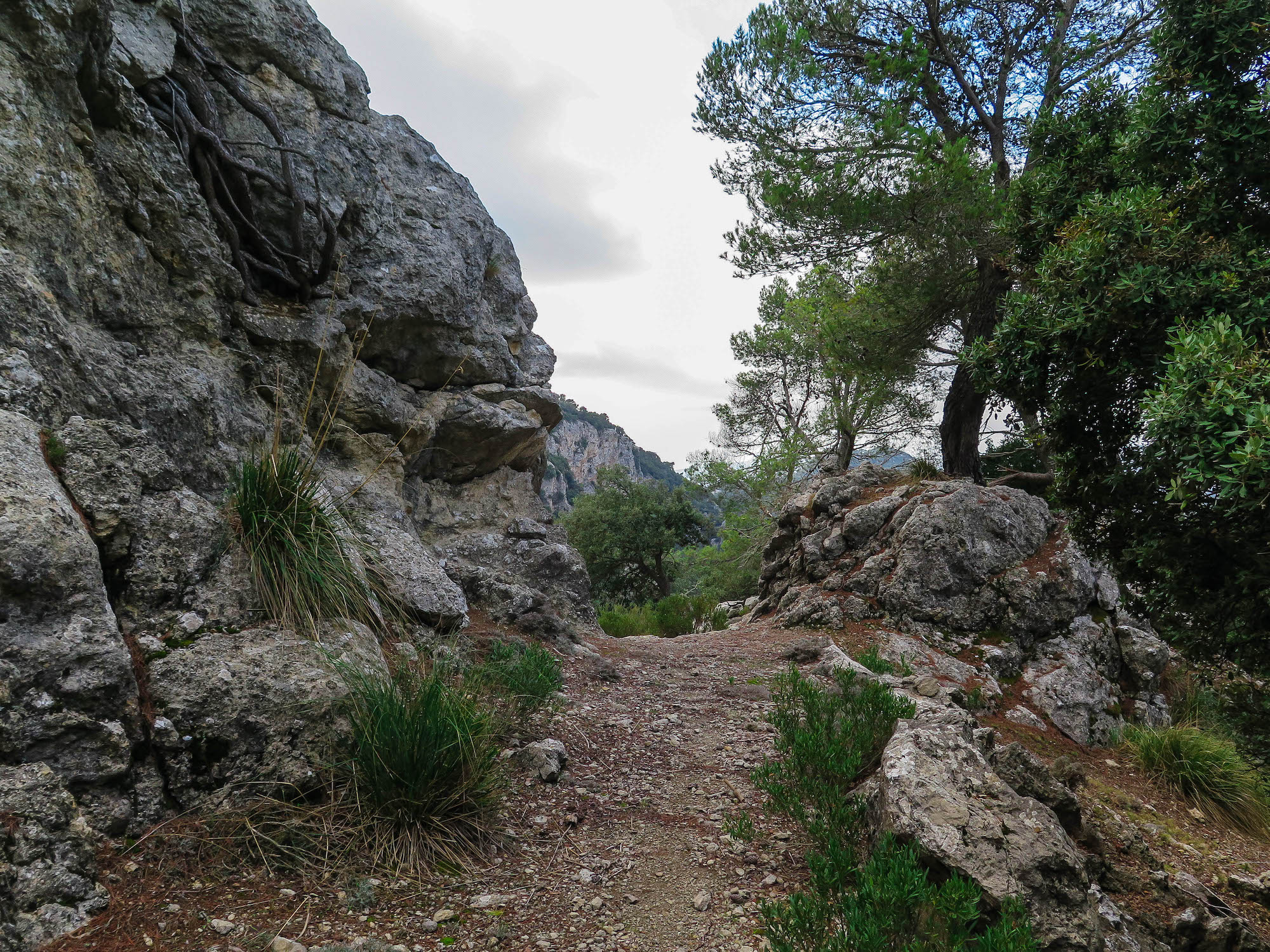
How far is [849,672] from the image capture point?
4.53m

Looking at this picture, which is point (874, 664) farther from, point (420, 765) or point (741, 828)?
point (420, 765)

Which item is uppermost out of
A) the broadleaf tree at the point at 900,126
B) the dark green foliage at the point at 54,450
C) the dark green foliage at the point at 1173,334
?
the broadleaf tree at the point at 900,126

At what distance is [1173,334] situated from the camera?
128 inches

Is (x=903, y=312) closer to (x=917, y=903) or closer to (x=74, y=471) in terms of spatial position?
(x=917, y=903)

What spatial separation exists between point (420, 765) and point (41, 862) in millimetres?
1282

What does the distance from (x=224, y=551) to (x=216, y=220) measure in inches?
163

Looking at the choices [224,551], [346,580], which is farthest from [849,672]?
[224,551]

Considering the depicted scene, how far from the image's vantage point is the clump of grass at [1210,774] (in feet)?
18.5

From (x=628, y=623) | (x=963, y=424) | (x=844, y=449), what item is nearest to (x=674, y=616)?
(x=628, y=623)

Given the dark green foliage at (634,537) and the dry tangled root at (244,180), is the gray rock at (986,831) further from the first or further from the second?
the dark green foliage at (634,537)

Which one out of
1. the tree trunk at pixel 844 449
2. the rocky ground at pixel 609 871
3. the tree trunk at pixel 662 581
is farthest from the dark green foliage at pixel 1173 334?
the tree trunk at pixel 662 581

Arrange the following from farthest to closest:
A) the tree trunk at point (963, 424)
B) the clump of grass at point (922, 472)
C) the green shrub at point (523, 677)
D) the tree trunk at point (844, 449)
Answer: the tree trunk at point (844, 449) → the clump of grass at point (922, 472) → the tree trunk at point (963, 424) → the green shrub at point (523, 677)

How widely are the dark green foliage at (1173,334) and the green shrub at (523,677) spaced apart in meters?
3.63

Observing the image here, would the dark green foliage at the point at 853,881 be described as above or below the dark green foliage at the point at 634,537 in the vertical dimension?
below
